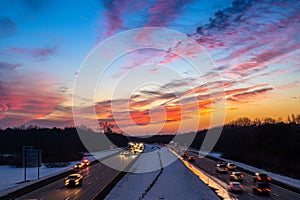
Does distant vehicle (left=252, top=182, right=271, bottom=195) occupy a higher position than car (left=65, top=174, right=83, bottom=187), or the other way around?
car (left=65, top=174, right=83, bottom=187)

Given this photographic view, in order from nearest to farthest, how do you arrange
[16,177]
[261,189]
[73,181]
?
1. [261,189]
2. [73,181]
3. [16,177]

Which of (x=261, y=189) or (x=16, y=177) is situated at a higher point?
(x=16, y=177)

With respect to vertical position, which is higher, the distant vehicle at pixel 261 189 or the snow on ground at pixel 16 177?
the snow on ground at pixel 16 177

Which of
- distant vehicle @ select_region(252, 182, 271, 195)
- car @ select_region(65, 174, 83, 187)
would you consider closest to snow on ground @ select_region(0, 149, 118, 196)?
car @ select_region(65, 174, 83, 187)

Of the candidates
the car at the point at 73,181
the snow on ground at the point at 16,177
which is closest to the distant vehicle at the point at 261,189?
the car at the point at 73,181

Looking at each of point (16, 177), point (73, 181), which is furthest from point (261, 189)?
point (16, 177)

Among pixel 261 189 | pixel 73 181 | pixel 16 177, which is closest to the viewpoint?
pixel 261 189

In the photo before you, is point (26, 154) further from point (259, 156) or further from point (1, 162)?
point (259, 156)

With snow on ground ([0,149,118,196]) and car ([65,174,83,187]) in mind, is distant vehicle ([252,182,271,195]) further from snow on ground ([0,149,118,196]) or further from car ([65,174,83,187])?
snow on ground ([0,149,118,196])

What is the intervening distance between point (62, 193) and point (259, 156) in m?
66.9

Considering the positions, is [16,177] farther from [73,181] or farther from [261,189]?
[261,189]

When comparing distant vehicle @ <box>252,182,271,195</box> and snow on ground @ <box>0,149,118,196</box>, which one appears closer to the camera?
distant vehicle @ <box>252,182,271,195</box>

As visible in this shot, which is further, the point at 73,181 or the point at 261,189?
the point at 73,181

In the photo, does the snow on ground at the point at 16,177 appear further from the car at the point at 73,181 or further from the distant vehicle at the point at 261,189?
the distant vehicle at the point at 261,189
